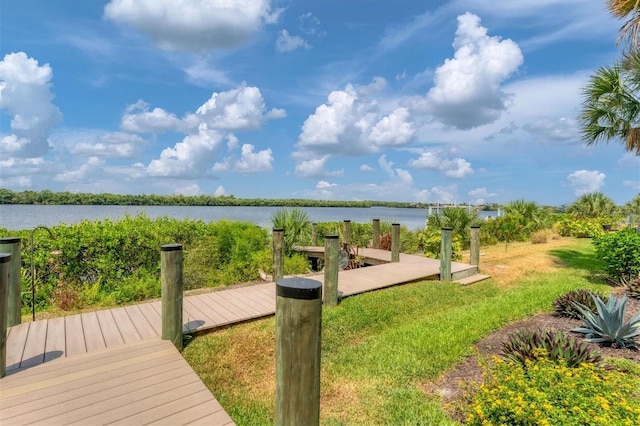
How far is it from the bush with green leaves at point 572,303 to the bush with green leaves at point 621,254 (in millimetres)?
2560

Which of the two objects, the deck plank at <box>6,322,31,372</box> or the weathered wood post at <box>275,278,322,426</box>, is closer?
the weathered wood post at <box>275,278,322,426</box>

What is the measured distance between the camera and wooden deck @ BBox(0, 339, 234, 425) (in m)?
2.46

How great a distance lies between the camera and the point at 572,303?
16.9 feet

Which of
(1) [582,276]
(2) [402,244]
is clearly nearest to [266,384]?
(1) [582,276]

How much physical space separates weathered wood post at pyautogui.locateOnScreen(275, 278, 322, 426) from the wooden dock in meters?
1.04

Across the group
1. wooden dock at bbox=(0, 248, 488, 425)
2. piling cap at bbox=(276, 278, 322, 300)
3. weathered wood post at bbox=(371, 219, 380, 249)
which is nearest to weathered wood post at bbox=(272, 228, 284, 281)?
wooden dock at bbox=(0, 248, 488, 425)

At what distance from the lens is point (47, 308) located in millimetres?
5828

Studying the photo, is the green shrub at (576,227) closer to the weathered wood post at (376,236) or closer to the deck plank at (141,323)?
the weathered wood post at (376,236)

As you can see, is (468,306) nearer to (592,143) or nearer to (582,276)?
(582,276)

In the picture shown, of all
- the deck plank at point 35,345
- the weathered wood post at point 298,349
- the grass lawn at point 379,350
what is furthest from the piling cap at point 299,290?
the deck plank at point 35,345

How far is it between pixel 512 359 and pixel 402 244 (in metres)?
9.47

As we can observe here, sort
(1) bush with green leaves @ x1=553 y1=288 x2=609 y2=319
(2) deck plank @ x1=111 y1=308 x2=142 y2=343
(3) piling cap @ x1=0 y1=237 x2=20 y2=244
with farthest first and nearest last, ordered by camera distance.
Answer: (1) bush with green leaves @ x1=553 y1=288 x2=609 y2=319, (3) piling cap @ x1=0 y1=237 x2=20 y2=244, (2) deck plank @ x1=111 y1=308 x2=142 y2=343

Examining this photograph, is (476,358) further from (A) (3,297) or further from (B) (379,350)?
(A) (3,297)

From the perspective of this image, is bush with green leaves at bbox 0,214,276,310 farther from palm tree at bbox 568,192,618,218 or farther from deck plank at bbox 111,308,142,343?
palm tree at bbox 568,192,618,218
